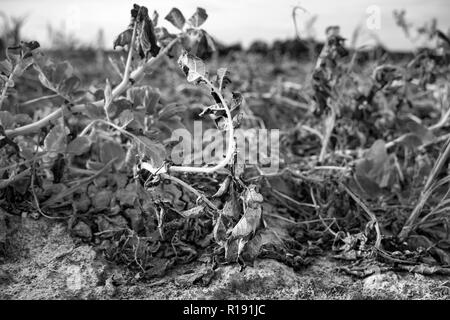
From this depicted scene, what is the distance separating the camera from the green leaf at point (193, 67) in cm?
141

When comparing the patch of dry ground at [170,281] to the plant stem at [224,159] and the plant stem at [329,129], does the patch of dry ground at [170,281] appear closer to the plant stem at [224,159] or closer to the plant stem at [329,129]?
the plant stem at [224,159]

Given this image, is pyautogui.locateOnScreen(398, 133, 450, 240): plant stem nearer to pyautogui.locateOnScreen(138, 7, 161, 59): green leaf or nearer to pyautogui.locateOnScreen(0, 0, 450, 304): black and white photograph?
pyautogui.locateOnScreen(0, 0, 450, 304): black and white photograph

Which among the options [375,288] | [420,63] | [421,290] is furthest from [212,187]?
[420,63]

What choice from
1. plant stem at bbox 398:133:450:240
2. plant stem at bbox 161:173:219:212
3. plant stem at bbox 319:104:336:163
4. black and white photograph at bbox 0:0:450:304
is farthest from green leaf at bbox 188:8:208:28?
plant stem at bbox 398:133:450:240

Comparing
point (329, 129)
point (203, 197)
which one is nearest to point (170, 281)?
point (203, 197)

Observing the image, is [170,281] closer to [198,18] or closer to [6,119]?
[6,119]

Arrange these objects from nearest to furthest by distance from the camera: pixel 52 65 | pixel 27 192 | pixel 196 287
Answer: pixel 196 287
pixel 27 192
pixel 52 65

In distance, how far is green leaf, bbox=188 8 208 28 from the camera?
1.69m

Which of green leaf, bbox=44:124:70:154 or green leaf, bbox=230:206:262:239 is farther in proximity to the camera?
green leaf, bbox=44:124:70:154

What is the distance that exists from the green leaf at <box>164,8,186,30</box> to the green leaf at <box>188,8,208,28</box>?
0.03 metres

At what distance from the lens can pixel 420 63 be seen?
236 cm

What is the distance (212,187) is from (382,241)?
56 centimetres

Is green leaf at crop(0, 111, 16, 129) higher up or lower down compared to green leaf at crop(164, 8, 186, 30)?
lower down
